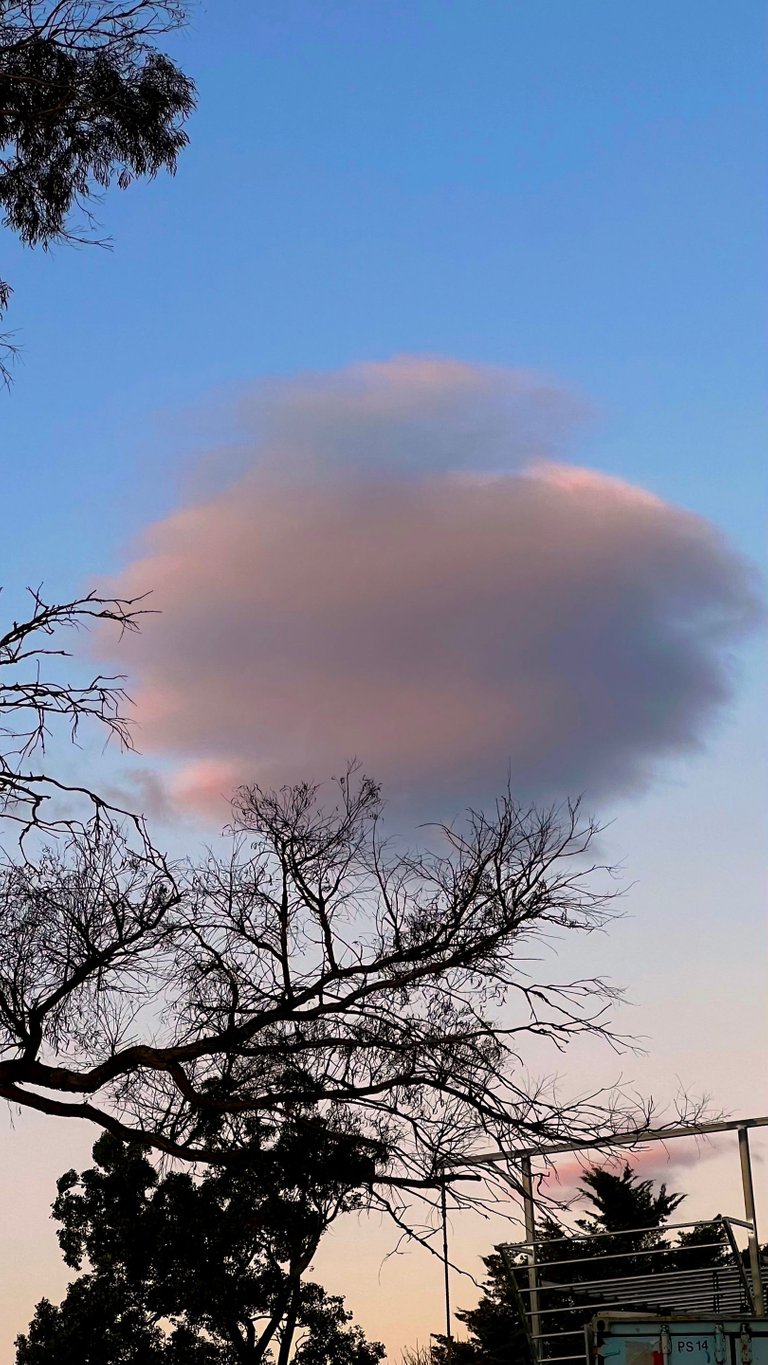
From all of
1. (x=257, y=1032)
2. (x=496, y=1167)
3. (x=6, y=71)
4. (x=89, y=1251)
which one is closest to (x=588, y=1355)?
(x=496, y=1167)

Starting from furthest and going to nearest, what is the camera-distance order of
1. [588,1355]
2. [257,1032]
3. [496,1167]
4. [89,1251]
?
[89,1251] < [257,1032] < [496,1167] < [588,1355]

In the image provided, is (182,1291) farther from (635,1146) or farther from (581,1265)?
(635,1146)

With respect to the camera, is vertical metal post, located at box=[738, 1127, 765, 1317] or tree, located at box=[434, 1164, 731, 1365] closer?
vertical metal post, located at box=[738, 1127, 765, 1317]

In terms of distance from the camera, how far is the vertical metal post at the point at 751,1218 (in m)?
15.6

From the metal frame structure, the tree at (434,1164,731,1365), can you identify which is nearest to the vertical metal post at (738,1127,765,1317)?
the metal frame structure

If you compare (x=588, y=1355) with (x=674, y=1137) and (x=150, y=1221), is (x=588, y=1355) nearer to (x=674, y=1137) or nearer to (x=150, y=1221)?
(x=674, y=1137)

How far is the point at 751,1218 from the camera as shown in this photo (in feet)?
53.7

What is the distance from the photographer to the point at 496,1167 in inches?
508

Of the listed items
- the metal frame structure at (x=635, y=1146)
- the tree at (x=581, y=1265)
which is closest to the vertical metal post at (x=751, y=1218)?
the metal frame structure at (x=635, y=1146)

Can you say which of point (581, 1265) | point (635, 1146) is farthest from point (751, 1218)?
point (581, 1265)

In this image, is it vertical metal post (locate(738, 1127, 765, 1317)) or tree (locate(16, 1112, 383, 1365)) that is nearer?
vertical metal post (locate(738, 1127, 765, 1317))

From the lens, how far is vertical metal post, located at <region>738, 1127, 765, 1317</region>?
15.6 metres

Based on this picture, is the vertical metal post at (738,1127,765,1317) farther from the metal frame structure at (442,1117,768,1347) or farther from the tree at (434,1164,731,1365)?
the tree at (434,1164,731,1365)

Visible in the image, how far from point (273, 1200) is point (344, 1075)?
6.06 feet
